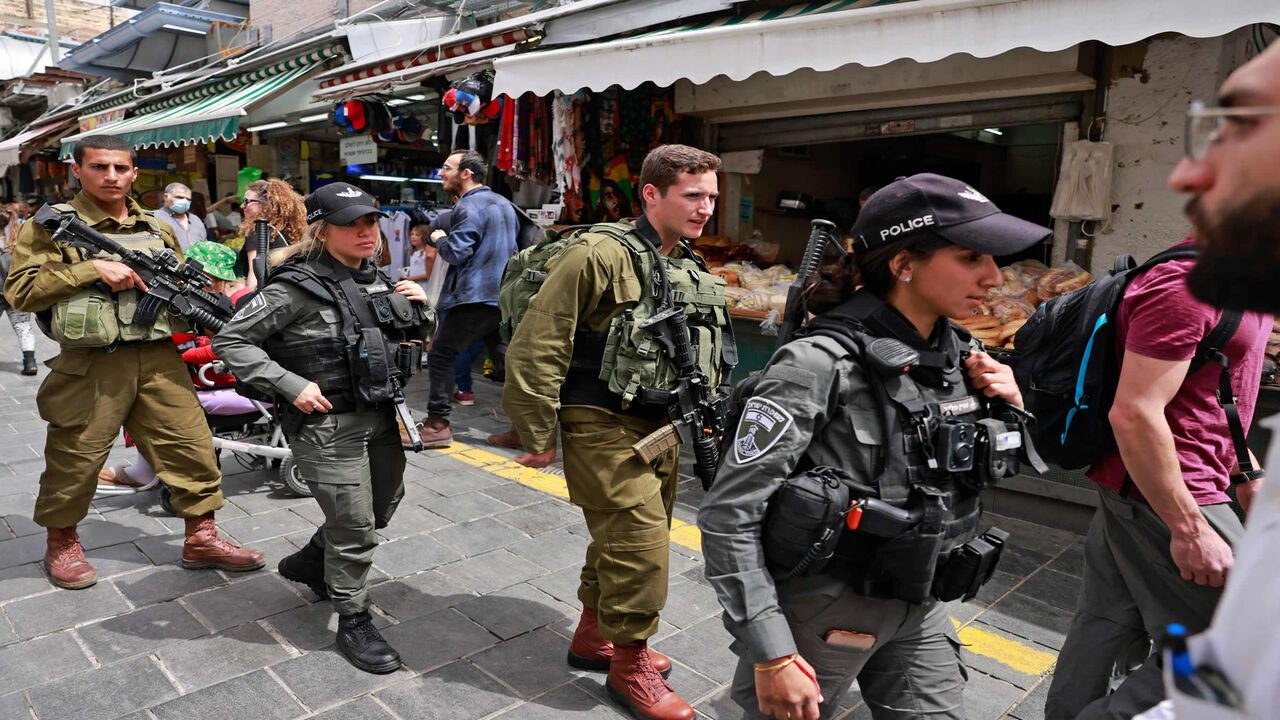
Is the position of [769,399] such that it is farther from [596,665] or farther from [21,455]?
[21,455]

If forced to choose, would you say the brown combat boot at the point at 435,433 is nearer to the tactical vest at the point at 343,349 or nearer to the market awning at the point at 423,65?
the tactical vest at the point at 343,349

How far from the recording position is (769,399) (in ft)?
5.78

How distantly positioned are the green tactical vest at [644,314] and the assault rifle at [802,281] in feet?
2.50

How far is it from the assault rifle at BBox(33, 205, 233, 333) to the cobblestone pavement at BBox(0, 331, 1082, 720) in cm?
128

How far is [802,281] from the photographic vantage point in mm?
2154

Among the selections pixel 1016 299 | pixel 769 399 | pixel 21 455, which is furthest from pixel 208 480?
pixel 1016 299

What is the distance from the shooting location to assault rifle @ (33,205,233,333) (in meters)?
3.65

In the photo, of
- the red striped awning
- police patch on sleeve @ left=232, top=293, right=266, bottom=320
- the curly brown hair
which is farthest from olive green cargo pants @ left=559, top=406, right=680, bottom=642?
the red striped awning

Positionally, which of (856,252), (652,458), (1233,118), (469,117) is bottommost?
(652,458)

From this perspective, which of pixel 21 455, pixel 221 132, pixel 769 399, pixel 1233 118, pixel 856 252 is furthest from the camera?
pixel 221 132

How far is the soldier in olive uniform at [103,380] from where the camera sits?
3.66 meters

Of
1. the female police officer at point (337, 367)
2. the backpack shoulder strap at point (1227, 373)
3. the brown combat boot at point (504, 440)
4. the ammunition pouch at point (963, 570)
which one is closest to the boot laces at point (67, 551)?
the female police officer at point (337, 367)

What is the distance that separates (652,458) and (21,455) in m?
5.37

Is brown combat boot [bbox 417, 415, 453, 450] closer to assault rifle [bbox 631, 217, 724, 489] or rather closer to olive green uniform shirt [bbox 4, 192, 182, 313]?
olive green uniform shirt [bbox 4, 192, 182, 313]
